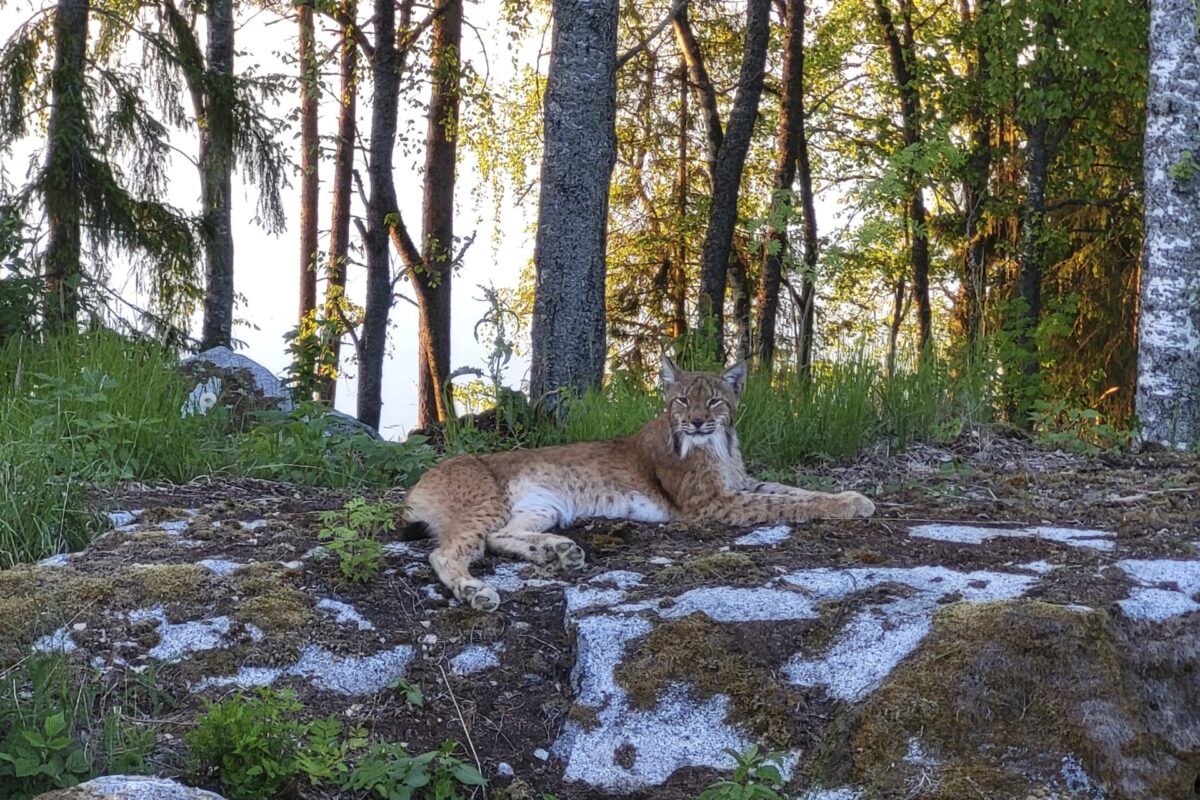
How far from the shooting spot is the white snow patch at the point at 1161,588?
13.8 feet

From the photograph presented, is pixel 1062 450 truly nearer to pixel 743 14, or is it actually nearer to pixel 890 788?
pixel 890 788

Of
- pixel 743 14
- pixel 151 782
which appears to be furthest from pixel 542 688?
pixel 743 14

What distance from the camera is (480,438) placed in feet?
25.9

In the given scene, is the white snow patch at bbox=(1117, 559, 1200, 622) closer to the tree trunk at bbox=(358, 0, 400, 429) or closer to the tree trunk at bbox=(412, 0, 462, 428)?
the tree trunk at bbox=(358, 0, 400, 429)

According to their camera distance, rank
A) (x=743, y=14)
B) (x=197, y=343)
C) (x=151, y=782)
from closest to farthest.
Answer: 1. (x=151, y=782)
2. (x=197, y=343)
3. (x=743, y=14)

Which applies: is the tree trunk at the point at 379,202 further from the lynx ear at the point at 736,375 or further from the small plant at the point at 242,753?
the small plant at the point at 242,753

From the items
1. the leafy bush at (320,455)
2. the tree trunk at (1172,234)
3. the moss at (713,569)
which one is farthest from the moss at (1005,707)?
the tree trunk at (1172,234)

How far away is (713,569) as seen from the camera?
4.87 metres

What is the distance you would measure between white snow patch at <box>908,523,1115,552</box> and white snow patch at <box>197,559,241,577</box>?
110 inches

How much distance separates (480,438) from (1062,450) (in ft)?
11.8

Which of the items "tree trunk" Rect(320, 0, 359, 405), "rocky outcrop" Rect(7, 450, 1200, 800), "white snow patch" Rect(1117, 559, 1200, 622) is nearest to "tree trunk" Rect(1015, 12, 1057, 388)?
"tree trunk" Rect(320, 0, 359, 405)

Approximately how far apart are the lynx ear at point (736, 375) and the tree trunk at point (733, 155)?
8.05 meters

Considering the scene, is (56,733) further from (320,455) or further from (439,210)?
(439,210)

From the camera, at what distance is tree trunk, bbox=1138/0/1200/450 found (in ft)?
31.0
